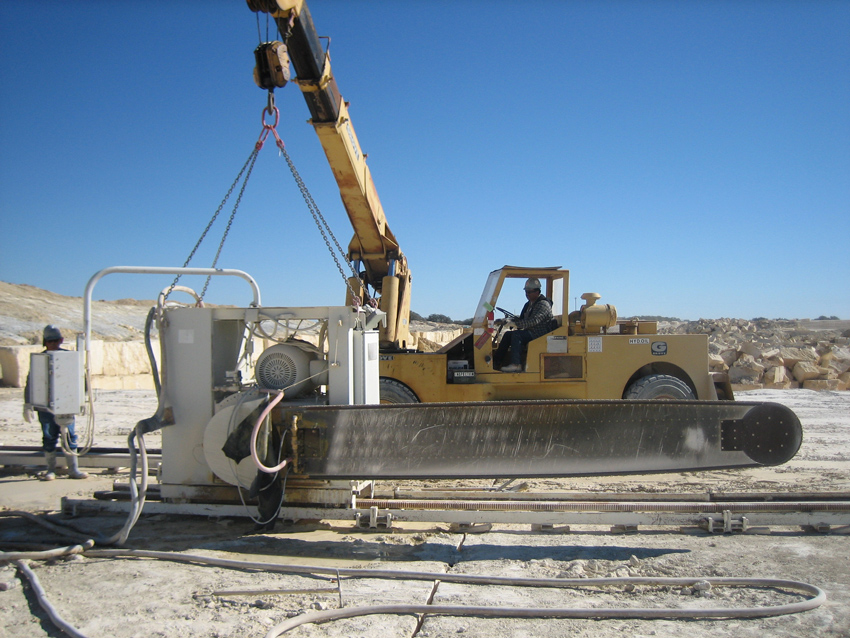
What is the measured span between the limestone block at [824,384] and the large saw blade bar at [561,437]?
1172 cm

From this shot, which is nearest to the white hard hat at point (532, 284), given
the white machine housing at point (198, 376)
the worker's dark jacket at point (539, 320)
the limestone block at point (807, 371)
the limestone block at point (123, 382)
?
the worker's dark jacket at point (539, 320)

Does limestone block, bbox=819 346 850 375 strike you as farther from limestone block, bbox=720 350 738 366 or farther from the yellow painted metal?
the yellow painted metal

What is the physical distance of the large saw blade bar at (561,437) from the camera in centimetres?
424

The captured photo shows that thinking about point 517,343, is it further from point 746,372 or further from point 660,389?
point 746,372

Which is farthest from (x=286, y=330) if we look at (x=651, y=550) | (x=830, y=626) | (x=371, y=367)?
(x=830, y=626)

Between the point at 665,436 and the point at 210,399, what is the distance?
335cm

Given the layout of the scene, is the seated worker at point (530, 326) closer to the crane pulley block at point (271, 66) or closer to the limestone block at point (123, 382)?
the crane pulley block at point (271, 66)

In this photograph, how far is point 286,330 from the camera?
4.85m

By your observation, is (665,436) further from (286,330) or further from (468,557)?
(286,330)

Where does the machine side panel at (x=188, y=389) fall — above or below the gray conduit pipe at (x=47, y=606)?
above

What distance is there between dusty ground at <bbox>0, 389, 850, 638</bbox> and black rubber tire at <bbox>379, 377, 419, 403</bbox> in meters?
2.68

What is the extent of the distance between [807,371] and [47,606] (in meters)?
15.7

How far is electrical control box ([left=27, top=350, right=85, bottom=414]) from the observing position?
13.3ft

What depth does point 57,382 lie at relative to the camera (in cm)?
409
